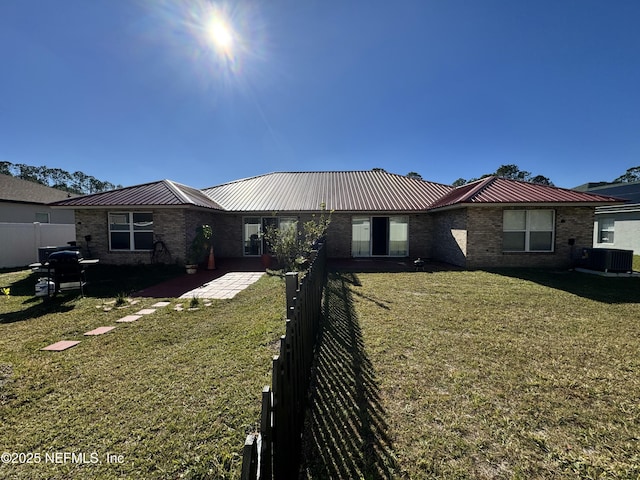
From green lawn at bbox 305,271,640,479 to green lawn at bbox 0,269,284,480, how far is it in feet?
2.92

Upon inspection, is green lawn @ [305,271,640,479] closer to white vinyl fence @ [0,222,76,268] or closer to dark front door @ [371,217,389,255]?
dark front door @ [371,217,389,255]

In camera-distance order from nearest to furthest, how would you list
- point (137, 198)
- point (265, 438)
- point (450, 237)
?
point (265, 438)
point (137, 198)
point (450, 237)

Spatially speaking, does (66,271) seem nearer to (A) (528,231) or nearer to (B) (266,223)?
(B) (266,223)

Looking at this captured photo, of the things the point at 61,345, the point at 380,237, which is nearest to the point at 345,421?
the point at 61,345

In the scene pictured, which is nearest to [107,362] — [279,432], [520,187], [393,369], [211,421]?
[211,421]

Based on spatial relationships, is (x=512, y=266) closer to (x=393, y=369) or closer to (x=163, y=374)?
(x=393, y=369)

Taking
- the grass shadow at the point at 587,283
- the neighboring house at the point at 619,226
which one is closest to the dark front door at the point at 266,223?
the grass shadow at the point at 587,283

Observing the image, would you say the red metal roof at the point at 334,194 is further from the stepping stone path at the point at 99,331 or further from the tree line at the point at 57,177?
the tree line at the point at 57,177

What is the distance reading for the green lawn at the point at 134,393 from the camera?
→ 2.18m

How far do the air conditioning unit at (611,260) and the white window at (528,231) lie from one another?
1.39 meters

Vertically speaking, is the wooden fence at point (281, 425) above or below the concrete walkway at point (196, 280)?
above

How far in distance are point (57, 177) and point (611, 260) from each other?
98.3 m

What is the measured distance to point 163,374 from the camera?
3.47m

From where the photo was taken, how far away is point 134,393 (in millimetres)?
3070
